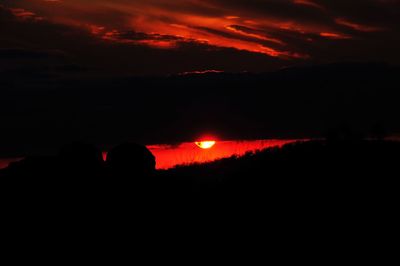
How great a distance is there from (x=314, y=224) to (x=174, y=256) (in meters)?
4.65

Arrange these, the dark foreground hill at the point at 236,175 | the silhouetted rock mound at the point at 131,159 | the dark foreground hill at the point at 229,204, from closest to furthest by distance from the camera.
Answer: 1. the dark foreground hill at the point at 229,204
2. the dark foreground hill at the point at 236,175
3. the silhouetted rock mound at the point at 131,159

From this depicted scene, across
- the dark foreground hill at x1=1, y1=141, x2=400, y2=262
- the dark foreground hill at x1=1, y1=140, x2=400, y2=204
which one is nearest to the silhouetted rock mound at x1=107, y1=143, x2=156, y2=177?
the dark foreground hill at x1=1, y1=140, x2=400, y2=204

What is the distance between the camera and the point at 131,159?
28641 mm

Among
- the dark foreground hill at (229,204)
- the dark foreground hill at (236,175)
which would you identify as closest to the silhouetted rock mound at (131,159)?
the dark foreground hill at (236,175)

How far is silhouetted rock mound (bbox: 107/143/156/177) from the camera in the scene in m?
27.8

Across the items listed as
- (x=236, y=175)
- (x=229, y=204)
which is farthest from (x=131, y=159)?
(x=229, y=204)

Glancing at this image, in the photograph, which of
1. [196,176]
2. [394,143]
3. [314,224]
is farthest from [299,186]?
[394,143]

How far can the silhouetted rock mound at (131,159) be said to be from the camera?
91.4 feet

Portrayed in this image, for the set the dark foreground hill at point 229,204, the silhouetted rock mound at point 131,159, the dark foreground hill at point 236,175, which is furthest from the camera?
the silhouetted rock mound at point 131,159

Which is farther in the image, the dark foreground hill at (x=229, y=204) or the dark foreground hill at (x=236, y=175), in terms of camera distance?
the dark foreground hill at (x=236, y=175)

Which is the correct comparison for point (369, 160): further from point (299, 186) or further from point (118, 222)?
point (118, 222)

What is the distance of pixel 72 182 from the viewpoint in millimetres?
25062

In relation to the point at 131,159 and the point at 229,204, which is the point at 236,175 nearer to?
the point at 229,204

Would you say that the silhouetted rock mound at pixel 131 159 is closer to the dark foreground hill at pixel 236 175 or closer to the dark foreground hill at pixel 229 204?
the dark foreground hill at pixel 236 175
